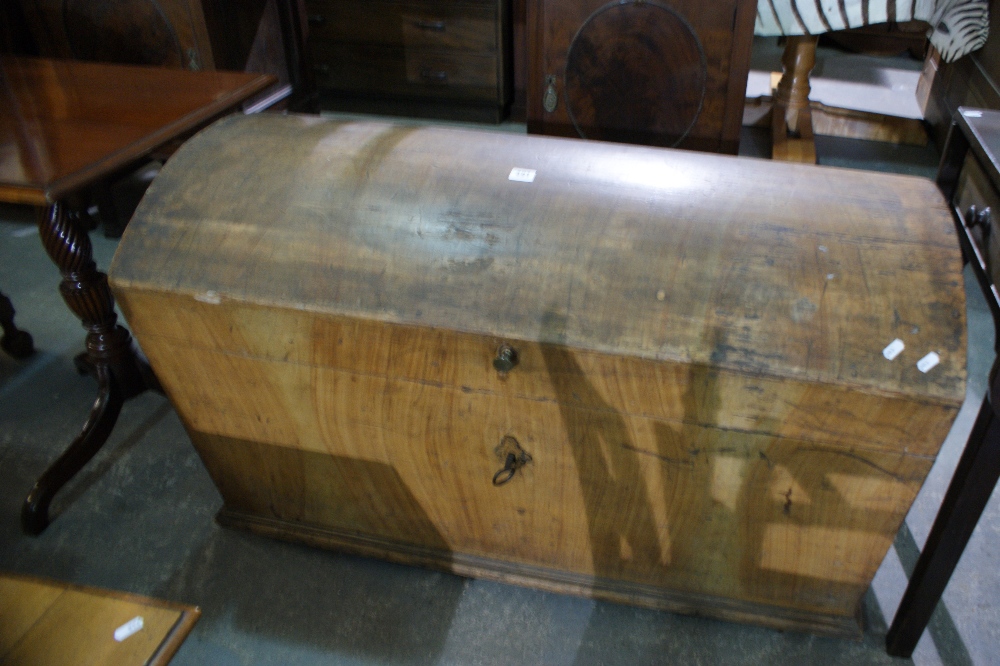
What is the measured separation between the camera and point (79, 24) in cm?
271

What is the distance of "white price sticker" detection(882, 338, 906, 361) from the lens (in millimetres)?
982

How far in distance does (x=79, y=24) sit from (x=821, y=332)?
2812 millimetres

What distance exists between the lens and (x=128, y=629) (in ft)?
2.85

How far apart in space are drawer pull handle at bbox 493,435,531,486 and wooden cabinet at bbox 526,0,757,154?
4.59 feet

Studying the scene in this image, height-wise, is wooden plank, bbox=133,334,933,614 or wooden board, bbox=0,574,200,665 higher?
wooden board, bbox=0,574,200,665

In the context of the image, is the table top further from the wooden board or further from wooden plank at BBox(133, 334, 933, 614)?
the wooden board

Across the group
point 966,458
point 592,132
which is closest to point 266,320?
point 966,458

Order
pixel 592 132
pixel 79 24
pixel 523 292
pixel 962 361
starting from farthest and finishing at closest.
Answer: pixel 79 24, pixel 592 132, pixel 523 292, pixel 962 361

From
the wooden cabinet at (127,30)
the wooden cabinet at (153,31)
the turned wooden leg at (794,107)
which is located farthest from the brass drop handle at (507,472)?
the wooden cabinet at (127,30)

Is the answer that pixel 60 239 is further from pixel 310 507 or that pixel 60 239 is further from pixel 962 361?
pixel 962 361

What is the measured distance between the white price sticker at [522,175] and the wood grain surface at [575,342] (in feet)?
0.05

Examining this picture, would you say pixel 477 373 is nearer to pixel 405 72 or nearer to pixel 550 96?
pixel 550 96

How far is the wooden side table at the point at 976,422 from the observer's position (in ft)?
3.50

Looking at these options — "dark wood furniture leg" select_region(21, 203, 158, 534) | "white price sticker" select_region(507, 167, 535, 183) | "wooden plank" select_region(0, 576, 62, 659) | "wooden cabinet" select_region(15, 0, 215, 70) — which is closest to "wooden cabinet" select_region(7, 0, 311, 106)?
"wooden cabinet" select_region(15, 0, 215, 70)
